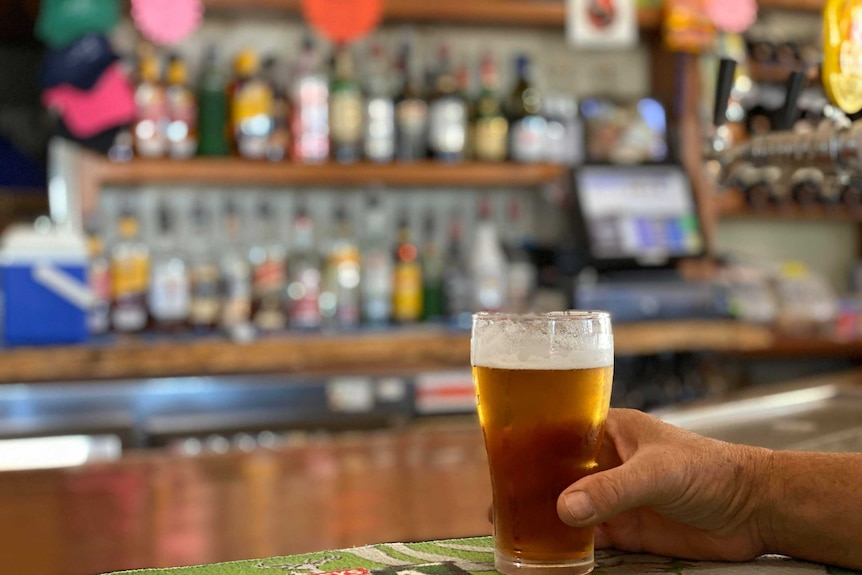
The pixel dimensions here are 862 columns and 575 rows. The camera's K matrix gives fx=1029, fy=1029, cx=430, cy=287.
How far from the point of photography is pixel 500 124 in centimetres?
366

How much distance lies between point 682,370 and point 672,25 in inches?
51.2

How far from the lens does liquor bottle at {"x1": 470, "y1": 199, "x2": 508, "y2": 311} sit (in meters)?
A: 3.50

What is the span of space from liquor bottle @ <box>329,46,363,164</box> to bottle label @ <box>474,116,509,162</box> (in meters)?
0.43

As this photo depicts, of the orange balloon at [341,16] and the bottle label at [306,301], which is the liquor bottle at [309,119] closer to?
the orange balloon at [341,16]

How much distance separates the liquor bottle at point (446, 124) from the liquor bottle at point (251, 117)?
Answer: 568mm

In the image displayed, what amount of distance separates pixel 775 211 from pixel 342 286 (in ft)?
6.40

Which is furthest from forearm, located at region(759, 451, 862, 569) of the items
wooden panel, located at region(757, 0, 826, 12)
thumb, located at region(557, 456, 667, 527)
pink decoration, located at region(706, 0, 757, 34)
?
wooden panel, located at region(757, 0, 826, 12)

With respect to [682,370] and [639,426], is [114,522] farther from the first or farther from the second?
[682,370]

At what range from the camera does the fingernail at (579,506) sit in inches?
24.7

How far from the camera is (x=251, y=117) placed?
337 centimetres

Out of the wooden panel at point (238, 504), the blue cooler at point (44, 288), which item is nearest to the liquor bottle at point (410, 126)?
the blue cooler at point (44, 288)

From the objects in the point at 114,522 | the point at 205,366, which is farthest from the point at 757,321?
the point at 114,522

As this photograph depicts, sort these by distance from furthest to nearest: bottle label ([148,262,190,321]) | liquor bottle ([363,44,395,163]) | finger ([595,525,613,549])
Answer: liquor bottle ([363,44,395,163]), bottle label ([148,262,190,321]), finger ([595,525,613,549])

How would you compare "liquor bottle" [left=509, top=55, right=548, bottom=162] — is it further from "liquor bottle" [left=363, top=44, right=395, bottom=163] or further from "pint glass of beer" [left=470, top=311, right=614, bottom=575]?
"pint glass of beer" [left=470, top=311, right=614, bottom=575]
